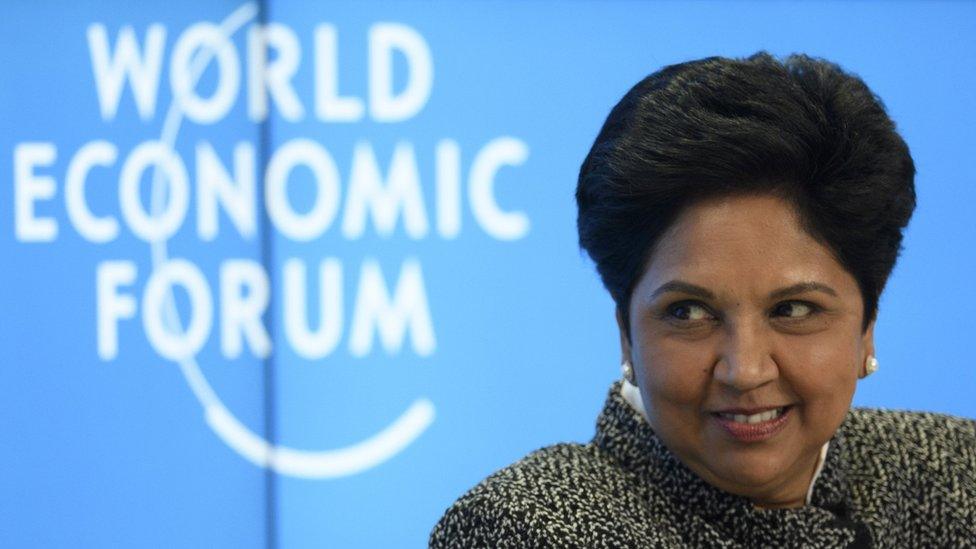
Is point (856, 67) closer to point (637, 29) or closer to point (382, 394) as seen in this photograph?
point (637, 29)

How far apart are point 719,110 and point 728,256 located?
15cm

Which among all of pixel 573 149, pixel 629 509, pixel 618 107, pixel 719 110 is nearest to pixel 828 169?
pixel 719 110

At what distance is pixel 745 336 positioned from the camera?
146cm

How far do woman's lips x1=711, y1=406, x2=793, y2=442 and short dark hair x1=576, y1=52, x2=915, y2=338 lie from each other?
171 mm

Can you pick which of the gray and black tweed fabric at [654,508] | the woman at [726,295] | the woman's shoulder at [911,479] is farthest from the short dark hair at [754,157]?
the woman's shoulder at [911,479]

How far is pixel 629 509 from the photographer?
1600mm

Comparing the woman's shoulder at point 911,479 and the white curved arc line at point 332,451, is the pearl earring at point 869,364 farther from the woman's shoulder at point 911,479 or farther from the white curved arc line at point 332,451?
the white curved arc line at point 332,451

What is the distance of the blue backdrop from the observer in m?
3.11

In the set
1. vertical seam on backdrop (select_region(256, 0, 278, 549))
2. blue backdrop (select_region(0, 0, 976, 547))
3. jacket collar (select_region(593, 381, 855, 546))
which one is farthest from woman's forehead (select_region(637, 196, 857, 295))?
vertical seam on backdrop (select_region(256, 0, 278, 549))

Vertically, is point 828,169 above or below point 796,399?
above

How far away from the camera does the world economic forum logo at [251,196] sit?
311 centimetres

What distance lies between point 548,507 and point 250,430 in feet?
5.44

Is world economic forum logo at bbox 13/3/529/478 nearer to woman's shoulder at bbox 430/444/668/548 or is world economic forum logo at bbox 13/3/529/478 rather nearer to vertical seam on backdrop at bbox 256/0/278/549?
vertical seam on backdrop at bbox 256/0/278/549

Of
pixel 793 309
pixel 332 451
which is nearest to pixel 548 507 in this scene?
pixel 793 309
